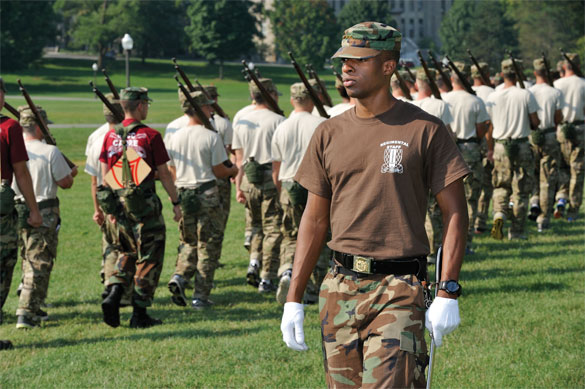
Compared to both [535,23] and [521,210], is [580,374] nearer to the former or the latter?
[521,210]

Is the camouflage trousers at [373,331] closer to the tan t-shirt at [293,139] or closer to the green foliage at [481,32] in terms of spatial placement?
the tan t-shirt at [293,139]

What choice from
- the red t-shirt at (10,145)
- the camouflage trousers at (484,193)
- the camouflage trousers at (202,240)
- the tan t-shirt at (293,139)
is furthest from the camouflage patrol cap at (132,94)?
the camouflage trousers at (484,193)

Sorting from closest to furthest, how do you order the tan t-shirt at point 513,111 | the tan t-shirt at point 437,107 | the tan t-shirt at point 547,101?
the tan t-shirt at point 437,107 → the tan t-shirt at point 513,111 → the tan t-shirt at point 547,101

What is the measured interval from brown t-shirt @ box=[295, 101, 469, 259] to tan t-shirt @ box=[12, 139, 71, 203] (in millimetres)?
5455

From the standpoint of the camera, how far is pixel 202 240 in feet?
32.3

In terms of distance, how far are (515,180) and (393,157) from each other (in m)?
9.46

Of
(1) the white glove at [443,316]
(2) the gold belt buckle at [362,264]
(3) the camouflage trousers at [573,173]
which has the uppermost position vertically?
(2) the gold belt buckle at [362,264]

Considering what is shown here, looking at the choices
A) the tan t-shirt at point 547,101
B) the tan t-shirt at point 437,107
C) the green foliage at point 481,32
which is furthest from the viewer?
the green foliage at point 481,32

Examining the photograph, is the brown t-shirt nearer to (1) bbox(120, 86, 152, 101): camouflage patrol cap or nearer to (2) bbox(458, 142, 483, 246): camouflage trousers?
(1) bbox(120, 86, 152, 101): camouflage patrol cap

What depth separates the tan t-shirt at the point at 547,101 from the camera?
13750 millimetres

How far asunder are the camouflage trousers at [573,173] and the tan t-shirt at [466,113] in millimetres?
3224

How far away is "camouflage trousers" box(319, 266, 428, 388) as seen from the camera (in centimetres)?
409

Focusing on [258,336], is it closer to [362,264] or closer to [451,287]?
[362,264]

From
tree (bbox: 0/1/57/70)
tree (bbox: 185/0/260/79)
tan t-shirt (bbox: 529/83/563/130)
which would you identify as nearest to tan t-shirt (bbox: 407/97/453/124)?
tan t-shirt (bbox: 529/83/563/130)
